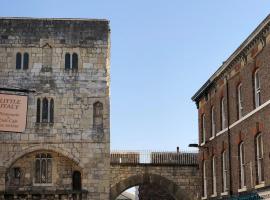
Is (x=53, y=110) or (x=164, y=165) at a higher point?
(x=53, y=110)

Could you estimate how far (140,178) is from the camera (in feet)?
132

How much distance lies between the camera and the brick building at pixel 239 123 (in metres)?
23.1

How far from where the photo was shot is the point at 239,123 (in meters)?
26.5

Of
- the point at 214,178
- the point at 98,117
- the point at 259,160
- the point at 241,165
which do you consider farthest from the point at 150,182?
the point at 259,160

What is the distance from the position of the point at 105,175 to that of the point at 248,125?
523 inches

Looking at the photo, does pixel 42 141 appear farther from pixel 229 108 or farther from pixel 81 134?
pixel 229 108

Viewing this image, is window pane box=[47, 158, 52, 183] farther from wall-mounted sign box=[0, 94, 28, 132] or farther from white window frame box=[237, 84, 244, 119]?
white window frame box=[237, 84, 244, 119]

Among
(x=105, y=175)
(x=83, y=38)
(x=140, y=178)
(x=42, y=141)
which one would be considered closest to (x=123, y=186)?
(x=140, y=178)

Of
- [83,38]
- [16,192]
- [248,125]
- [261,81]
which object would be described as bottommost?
[16,192]

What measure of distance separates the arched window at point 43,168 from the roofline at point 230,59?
10.3 meters

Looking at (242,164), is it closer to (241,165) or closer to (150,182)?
(241,165)

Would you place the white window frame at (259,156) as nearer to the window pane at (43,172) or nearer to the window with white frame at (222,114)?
the window with white frame at (222,114)

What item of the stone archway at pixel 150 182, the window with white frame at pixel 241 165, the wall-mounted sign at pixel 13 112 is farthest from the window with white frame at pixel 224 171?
the wall-mounted sign at pixel 13 112

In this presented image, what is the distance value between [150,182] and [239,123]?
15.1m
